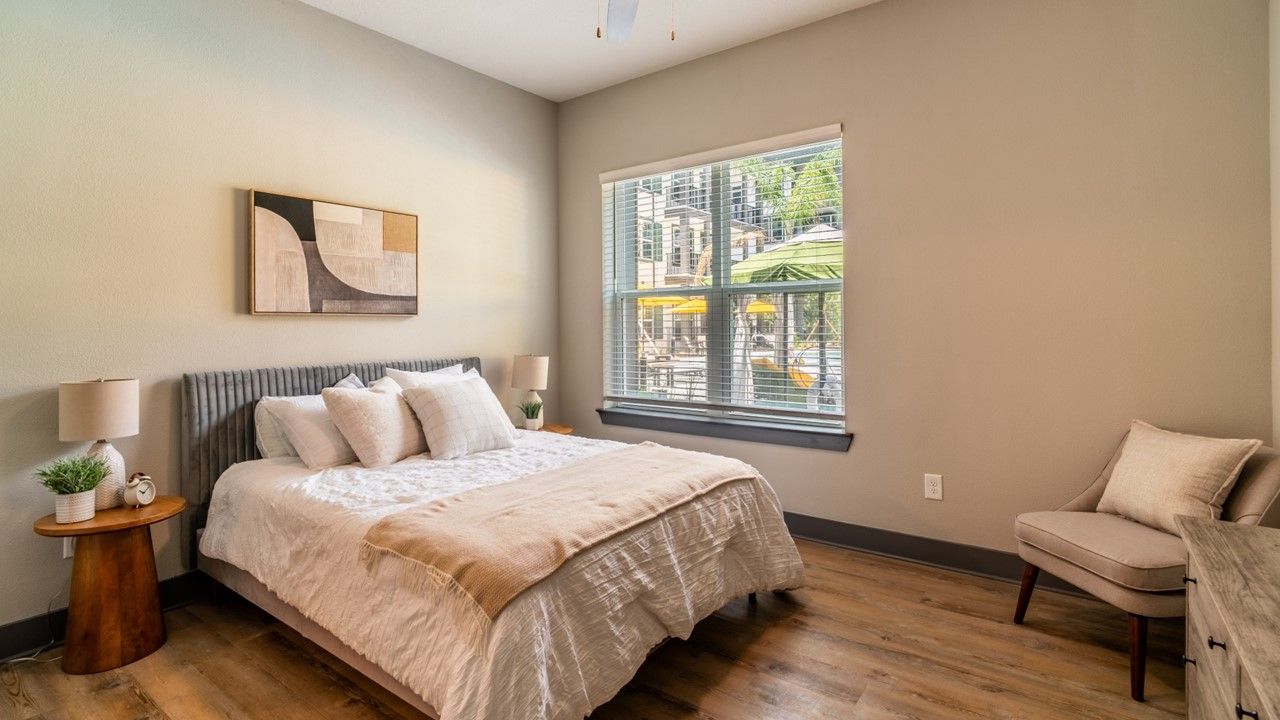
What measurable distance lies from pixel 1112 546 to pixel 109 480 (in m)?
3.66

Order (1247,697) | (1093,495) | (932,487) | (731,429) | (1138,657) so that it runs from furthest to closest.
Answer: (731,429)
(932,487)
(1093,495)
(1138,657)
(1247,697)

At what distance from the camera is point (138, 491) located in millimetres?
2395

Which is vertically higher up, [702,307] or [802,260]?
[802,260]

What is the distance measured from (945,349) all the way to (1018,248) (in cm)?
56

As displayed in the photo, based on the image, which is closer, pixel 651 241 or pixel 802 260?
pixel 802 260

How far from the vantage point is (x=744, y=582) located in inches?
98.1

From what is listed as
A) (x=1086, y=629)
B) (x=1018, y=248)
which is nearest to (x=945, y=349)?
(x=1018, y=248)

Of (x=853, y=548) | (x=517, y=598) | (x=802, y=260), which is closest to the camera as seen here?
(x=517, y=598)

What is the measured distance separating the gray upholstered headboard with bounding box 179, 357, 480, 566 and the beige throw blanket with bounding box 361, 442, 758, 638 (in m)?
1.37

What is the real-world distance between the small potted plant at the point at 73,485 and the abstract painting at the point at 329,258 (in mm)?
939

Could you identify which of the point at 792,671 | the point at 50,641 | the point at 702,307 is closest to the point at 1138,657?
the point at 792,671

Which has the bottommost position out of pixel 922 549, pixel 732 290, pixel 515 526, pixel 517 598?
pixel 922 549

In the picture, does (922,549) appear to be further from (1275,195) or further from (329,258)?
(329,258)

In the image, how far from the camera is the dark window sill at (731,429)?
3.39 metres
